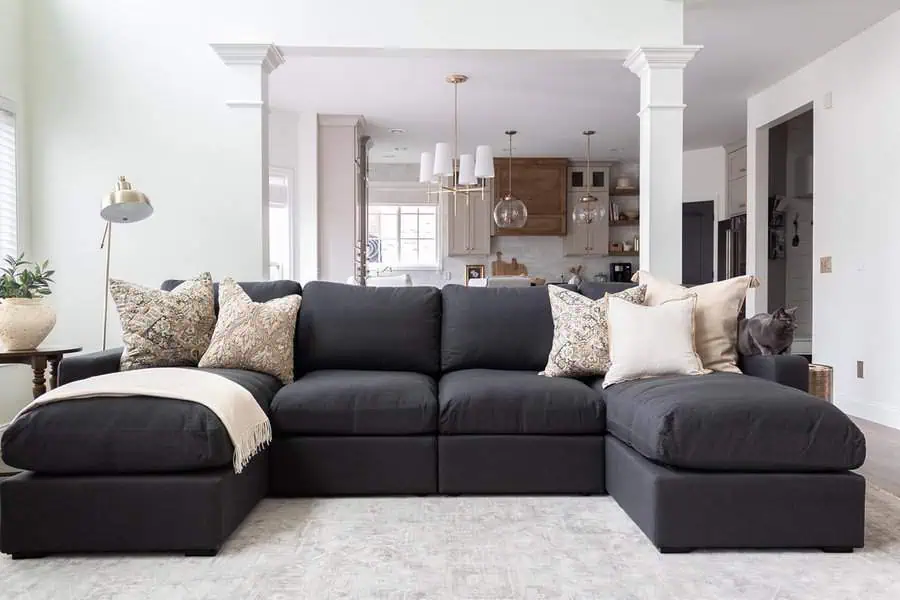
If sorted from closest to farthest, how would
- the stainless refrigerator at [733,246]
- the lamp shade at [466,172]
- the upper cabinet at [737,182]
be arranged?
the lamp shade at [466,172] → the stainless refrigerator at [733,246] → the upper cabinet at [737,182]

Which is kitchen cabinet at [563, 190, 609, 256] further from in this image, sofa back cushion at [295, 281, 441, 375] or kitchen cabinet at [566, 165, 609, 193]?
sofa back cushion at [295, 281, 441, 375]

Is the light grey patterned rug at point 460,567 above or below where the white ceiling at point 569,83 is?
below

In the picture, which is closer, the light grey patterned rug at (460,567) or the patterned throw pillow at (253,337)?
the light grey patterned rug at (460,567)

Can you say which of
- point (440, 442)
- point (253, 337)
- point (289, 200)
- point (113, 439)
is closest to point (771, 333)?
point (440, 442)

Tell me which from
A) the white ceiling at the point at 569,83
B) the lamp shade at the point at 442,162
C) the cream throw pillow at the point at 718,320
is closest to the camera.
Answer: the cream throw pillow at the point at 718,320

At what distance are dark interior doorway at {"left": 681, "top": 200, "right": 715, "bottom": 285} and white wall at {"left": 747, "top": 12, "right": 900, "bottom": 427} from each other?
3717 mm

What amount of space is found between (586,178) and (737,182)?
6.97ft

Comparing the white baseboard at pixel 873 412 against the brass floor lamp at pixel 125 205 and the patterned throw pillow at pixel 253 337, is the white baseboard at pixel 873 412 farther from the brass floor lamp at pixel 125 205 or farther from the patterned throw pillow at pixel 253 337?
the brass floor lamp at pixel 125 205

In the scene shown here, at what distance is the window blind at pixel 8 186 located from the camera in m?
4.29

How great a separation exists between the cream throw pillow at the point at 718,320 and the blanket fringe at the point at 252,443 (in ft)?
6.39

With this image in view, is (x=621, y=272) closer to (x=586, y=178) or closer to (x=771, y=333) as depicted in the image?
(x=586, y=178)

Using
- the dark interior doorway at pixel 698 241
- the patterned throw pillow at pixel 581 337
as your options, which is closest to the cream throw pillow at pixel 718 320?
the patterned throw pillow at pixel 581 337

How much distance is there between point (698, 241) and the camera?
10.0m

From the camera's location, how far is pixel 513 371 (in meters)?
3.64
